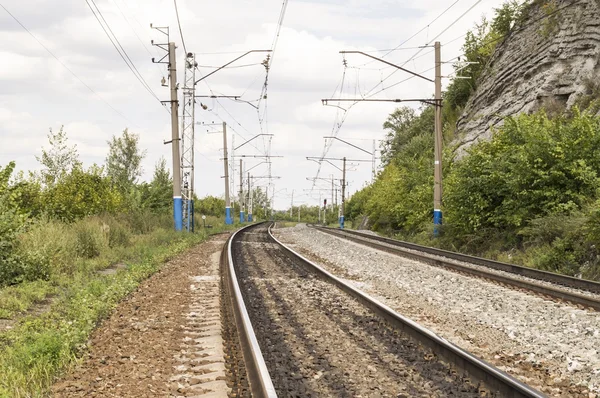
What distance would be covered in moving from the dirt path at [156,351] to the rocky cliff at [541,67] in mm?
23274

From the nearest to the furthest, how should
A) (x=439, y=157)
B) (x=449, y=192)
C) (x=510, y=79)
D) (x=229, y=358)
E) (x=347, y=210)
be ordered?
(x=229, y=358)
(x=449, y=192)
(x=439, y=157)
(x=510, y=79)
(x=347, y=210)

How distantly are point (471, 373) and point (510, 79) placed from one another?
118 feet

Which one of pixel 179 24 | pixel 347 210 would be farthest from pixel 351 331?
pixel 347 210

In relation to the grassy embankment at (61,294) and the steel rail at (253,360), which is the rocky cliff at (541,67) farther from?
the steel rail at (253,360)

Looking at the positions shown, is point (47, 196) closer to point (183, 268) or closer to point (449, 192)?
point (183, 268)

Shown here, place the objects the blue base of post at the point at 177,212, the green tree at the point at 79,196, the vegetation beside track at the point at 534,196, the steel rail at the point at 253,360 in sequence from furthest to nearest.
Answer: the blue base of post at the point at 177,212, the green tree at the point at 79,196, the vegetation beside track at the point at 534,196, the steel rail at the point at 253,360

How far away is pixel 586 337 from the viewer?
8.77 m

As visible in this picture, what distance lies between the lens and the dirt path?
20.6 feet

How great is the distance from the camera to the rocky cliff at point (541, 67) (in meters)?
33.1

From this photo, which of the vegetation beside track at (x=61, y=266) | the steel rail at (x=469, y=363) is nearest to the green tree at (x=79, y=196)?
the vegetation beside track at (x=61, y=266)

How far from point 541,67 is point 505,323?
29.5 metres

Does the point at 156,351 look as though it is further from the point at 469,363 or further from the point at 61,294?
the point at 61,294

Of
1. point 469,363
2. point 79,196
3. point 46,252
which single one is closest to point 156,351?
point 469,363

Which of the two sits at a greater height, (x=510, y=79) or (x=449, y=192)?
(x=510, y=79)
